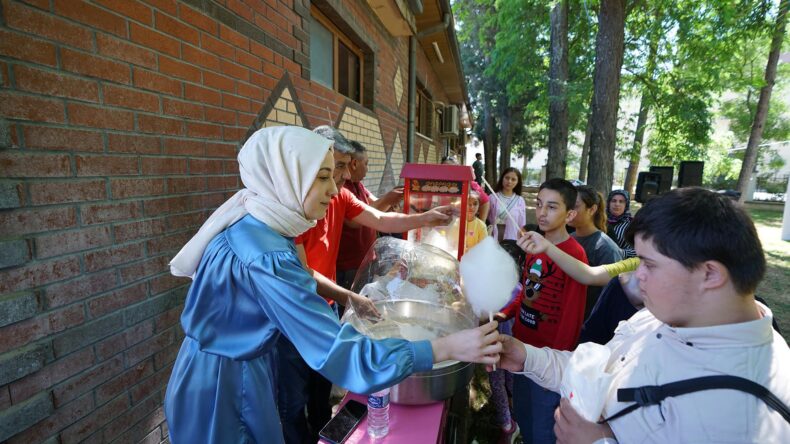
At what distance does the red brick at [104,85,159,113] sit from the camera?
1.48m

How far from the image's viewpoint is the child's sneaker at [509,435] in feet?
8.25

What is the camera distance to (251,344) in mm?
1196

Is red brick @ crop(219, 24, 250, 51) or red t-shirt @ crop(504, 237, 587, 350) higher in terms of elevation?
red brick @ crop(219, 24, 250, 51)

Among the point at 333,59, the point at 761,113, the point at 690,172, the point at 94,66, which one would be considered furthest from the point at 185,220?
the point at 761,113

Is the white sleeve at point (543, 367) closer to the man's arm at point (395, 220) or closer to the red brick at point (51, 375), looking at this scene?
the man's arm at point (395, 220)

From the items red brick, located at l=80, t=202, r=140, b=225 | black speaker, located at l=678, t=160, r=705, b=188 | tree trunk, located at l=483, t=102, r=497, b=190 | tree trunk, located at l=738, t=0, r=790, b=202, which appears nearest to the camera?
red brick, located at l=80, t=202, r=140, b=225

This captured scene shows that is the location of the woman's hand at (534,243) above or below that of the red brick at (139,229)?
below

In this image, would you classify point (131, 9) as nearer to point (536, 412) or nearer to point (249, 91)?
point (249, 91)

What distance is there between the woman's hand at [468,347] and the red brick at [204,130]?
1691 mm

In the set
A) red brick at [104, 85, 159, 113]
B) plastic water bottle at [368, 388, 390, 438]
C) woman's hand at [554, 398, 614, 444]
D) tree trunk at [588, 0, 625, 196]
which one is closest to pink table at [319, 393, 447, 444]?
plastic water bottle at [368, 388, 390, 438]

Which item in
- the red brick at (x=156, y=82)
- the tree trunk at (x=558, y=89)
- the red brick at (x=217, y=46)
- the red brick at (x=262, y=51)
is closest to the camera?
the red brick at (x=156, y=82)

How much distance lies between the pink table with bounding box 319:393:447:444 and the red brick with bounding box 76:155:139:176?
1.35 meters

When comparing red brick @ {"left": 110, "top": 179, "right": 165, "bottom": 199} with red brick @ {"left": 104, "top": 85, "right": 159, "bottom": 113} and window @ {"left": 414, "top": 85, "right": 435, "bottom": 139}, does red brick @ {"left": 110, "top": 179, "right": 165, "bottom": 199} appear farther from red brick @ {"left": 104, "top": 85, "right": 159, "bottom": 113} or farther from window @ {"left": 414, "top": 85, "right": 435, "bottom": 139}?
window @ {"left": 414, "top": 85, "right": 435, "bottom": 139}

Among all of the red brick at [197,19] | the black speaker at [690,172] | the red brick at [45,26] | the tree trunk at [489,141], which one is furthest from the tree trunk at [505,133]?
the red brick at [45,26]
